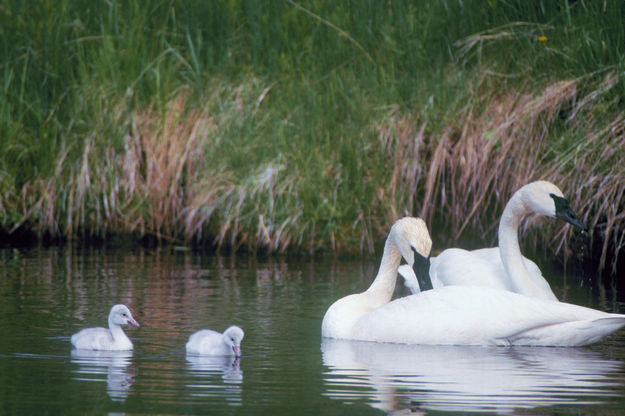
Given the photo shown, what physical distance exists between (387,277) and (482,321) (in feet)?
3.04

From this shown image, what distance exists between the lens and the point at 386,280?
839 cm

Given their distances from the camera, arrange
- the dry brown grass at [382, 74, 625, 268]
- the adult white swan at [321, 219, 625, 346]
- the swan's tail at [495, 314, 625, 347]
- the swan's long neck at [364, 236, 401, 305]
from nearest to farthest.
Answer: the swan's tail at [495, 314, 625, 347], the adult white swan at [321, 219, 625, 346], the swan's long neck at [364, 236, 401, 305], the dry brown grass at [382, 74, 625, 268]

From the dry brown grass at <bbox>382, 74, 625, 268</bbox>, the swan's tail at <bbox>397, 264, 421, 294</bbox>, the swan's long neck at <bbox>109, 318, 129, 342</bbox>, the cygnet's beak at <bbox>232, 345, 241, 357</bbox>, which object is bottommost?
the cygnet's beak at <bbox>232, 345, 241, 357</bbox>

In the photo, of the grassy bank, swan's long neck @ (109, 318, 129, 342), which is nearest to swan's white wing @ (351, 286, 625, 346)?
swan's long neck @ (109, 318, 129, 342)

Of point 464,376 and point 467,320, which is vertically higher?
point 467,320

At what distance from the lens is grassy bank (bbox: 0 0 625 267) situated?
11.8 metres

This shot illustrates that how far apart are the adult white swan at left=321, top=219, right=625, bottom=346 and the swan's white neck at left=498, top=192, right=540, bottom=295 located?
0.87 meters

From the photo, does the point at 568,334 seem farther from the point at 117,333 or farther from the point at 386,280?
the point at 117,333

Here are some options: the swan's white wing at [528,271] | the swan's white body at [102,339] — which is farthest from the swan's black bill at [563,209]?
the swan's white body at [102,339]

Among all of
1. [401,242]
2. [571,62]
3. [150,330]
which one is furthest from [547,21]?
[150,330]

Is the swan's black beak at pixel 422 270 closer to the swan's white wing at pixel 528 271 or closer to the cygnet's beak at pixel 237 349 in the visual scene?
the swan's white wing at pixel 528 271

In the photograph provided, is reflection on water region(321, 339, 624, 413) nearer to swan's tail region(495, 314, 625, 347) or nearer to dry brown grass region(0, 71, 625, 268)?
swan's tail region(495, 314, 625, 347)

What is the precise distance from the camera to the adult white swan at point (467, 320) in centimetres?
764

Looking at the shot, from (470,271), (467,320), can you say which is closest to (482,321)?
(467,320)
